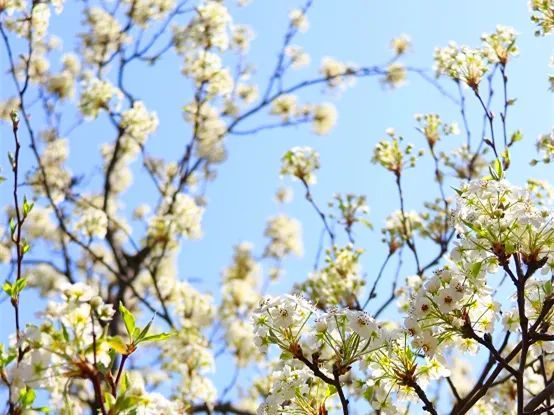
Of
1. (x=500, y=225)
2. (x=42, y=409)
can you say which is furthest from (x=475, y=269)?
(x=42, y=409)

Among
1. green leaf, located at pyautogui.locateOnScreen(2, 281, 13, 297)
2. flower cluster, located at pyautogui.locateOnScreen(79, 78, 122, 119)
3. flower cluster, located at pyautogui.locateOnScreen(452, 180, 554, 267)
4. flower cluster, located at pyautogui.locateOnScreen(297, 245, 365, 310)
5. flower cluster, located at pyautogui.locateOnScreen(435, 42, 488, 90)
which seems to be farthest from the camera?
flower cluster, located at pyautogui.locateOnScreen(79, 78, 122, 119)

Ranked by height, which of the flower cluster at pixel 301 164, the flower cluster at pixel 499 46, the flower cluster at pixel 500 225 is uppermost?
the flower cluster at pixel 301 164

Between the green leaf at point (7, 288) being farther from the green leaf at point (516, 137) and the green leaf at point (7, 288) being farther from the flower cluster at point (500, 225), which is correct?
the green leaf at point (516, 137)

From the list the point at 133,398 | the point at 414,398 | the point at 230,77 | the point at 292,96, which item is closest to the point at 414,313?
the point at 414,398

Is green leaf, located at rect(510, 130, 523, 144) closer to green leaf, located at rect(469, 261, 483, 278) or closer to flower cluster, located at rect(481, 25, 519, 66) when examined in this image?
flower cluster, located at rect(481, 25, 519, 66)

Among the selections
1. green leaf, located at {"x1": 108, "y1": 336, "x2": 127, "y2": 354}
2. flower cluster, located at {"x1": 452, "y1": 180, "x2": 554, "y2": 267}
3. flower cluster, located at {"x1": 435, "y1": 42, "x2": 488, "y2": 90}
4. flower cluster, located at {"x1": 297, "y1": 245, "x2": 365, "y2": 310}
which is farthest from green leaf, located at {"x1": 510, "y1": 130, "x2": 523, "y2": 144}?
green leaf, located at {"x1": 108, "y1": 336, "x2": 127, "y2": 354}

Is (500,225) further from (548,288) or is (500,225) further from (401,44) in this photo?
(401,44)

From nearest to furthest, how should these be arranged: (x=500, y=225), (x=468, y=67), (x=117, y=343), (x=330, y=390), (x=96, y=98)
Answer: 1. (x=117, y=343)
2. (x=500, y=225)
3. (x=330, y=390)
4. (x=468, y=67)
5. (x=96, y=98)

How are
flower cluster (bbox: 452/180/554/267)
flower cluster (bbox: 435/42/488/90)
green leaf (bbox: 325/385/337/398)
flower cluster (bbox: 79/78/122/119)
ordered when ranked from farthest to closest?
flower cluster (bbox: 79/78/122/119), flower cluster (bbox: 435/42/488/90), green leaf (bbox: 325/385/337/398), flower cluster (bbox: 452/180/554/267)

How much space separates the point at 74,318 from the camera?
1.75 m

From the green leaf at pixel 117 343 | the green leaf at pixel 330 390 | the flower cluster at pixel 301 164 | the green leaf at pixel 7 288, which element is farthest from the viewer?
the flower cluster at pixel 301 164

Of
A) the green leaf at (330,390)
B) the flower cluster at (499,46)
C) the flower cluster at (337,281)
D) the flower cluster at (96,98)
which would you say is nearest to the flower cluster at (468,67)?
the flower cluster at (499,46)

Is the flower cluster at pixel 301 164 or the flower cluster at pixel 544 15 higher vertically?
the flower cluster at pixel 301 164

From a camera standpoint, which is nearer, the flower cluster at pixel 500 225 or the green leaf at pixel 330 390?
the flower cluster at pixel 500 225
